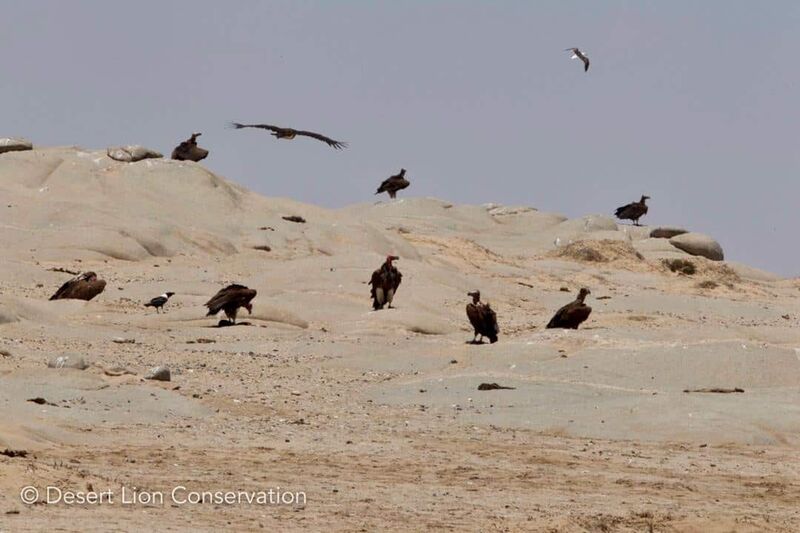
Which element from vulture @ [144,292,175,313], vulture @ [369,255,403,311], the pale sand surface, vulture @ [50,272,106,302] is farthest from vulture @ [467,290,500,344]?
vulture @ [50,272,106,302]

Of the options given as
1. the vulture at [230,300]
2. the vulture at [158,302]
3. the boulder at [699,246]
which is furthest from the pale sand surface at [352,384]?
the boulder at [699,246]

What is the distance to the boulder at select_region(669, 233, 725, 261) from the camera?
4734cm

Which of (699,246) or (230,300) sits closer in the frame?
(230,300)

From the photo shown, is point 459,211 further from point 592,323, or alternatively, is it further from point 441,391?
point 441,391

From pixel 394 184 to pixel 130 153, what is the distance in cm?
954

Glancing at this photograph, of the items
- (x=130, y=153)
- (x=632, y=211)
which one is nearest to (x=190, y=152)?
(x=130, y=153)

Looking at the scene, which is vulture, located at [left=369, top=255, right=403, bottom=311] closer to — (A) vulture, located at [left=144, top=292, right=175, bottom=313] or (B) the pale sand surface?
(B) the pale sand surface

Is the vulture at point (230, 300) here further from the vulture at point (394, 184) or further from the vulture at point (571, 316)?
the vulture at point (394, 184)

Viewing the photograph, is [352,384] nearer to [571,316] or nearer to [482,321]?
[482,321]

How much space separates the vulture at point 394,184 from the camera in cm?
4778

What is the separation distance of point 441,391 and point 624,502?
21.0ft

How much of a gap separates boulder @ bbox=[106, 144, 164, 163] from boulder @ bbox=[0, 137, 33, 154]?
2146mm

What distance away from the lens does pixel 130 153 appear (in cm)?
4081

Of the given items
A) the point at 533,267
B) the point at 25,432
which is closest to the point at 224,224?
the point at 533,267
